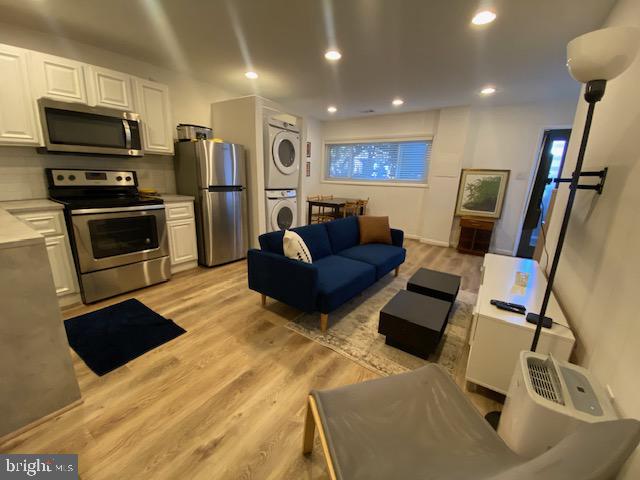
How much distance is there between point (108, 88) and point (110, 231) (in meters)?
1.51

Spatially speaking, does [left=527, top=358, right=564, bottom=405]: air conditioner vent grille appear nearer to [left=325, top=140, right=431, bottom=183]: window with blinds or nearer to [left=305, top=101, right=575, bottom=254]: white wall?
[left=305, top=101, right=575, bottom=254]: white wall

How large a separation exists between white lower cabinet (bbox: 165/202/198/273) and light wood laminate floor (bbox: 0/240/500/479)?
1.01m

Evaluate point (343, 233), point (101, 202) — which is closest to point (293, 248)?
point (343, 233)

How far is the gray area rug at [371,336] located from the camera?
76.2 inches

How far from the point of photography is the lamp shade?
1044 mm

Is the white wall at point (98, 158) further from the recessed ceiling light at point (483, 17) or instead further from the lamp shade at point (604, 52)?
the lamp shade at point (604, 52)

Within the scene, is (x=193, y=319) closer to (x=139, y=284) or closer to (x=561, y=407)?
(x=139, y=284)

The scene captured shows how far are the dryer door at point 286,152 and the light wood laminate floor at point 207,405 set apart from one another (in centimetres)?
244

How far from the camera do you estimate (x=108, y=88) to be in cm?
272

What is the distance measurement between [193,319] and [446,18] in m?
3.35

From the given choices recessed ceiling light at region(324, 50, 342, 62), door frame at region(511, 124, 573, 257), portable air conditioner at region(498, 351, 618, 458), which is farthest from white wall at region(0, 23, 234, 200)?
door frame at region(511, 124, 573, 257)

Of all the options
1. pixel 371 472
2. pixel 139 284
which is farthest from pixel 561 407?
pixel 139 284

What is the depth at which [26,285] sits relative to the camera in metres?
1.29

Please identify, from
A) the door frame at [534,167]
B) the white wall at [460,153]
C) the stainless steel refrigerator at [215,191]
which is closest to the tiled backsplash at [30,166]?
the stainless steel refrigerator at [215,191]
